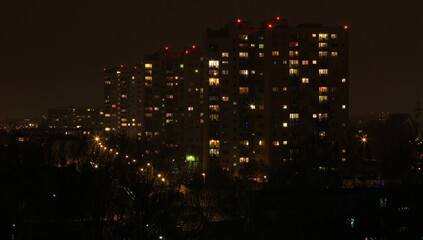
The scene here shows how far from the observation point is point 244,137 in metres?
A: 39.3

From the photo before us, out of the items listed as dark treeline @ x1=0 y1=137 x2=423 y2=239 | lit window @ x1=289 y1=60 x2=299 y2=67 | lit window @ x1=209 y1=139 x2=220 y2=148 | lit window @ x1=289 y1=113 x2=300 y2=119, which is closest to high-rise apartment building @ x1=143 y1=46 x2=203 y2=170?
lit window @ x1=209 y1=139 x2=220 y2=148

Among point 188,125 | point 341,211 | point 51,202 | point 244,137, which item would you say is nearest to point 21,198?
point 51,202

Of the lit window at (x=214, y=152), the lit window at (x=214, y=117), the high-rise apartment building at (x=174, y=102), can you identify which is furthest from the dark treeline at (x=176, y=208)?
the high-rise apartment building at (x=174, y=102)

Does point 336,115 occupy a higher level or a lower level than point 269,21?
lower

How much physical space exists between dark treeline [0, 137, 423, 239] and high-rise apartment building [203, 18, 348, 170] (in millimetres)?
14620

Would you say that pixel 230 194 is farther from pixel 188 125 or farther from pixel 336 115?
pixel 188 125

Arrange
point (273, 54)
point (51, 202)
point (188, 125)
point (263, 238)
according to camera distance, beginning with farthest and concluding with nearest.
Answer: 1. point (188, 125)
2. point (273, 54)
3. point (263, 238)
4. point (51, 202)

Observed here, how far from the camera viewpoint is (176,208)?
17375 mm

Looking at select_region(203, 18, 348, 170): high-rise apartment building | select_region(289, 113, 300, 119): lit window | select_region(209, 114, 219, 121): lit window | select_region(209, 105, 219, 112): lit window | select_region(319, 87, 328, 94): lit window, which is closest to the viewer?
select_region(203, 18, 348, 170): high-rise apartment building

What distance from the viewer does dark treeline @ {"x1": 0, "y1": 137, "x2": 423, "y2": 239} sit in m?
13.6

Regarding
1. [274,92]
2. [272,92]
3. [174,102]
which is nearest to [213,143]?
[272,92]

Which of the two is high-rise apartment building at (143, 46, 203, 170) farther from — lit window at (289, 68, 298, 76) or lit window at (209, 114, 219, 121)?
lit window at (289, 68, 298, 76)

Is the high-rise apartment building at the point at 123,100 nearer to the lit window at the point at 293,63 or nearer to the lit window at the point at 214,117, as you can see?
the lit window at the point at 214,117

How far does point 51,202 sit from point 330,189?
33.4 ft
